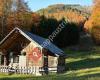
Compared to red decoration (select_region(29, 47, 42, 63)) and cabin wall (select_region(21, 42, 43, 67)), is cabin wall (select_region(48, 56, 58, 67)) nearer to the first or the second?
cabin wall (select_region(21, 42, 43, 67))

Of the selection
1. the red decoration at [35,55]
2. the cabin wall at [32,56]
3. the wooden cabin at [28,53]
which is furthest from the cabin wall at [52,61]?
the red decoration at [35,55]

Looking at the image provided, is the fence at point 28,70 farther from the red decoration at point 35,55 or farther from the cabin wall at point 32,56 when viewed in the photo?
the red decoration at point 35,55

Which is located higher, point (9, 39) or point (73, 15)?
point (73, 15)

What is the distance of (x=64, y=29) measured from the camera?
86.1m

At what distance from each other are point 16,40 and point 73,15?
228ft

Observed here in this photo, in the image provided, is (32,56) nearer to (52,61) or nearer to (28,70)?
(52,61)

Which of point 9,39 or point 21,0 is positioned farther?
point 21,0

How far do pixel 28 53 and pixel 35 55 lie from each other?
47.3 inches

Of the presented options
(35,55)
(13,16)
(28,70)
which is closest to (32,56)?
(35,55)

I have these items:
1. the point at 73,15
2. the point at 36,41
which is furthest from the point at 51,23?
the point at 36,41

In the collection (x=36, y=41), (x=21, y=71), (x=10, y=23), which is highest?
(x=10, y=23)

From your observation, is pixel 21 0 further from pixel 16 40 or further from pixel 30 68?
pixel 30 68

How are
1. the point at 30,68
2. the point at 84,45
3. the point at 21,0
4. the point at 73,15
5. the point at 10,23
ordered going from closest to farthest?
1. the point at 30,68
2. the point at 10,23
3. the point at 21,0
4. the point at 84,45
5. the point at 73,15

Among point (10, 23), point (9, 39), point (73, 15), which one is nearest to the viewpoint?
point (9, 39)
